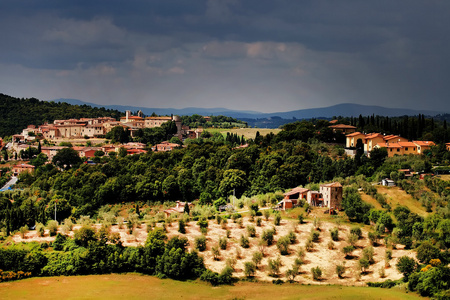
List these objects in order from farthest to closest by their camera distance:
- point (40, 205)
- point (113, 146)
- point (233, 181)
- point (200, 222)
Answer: point (113, 146) → point (233, 181) → point (40, 205) → point (200, 222)

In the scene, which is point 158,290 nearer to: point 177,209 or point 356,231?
point 356,231

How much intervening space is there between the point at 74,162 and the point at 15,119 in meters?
57.2

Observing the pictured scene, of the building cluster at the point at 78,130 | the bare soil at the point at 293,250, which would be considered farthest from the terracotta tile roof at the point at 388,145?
the building cluster at the point at 78,130

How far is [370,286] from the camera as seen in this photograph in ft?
92.4

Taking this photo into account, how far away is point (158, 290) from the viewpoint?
27.8 metres

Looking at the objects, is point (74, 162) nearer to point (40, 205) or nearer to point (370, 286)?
point (40, 205)

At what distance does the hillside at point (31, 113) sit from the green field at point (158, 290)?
8867cm

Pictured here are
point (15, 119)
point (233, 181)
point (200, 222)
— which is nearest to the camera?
point (200, 222)

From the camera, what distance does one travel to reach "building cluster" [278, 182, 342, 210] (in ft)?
130

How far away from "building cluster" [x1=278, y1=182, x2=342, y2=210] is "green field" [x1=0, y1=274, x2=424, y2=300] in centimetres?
1244

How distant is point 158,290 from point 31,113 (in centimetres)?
10832

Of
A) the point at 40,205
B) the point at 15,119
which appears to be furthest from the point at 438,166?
the point at 15,119

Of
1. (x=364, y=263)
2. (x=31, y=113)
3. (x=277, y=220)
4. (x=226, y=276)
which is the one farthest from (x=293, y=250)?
(x=31, y=113)

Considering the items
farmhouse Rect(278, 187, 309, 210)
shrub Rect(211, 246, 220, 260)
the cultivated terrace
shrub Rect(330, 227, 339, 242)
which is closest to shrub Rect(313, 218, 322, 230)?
the cultivated terrace
